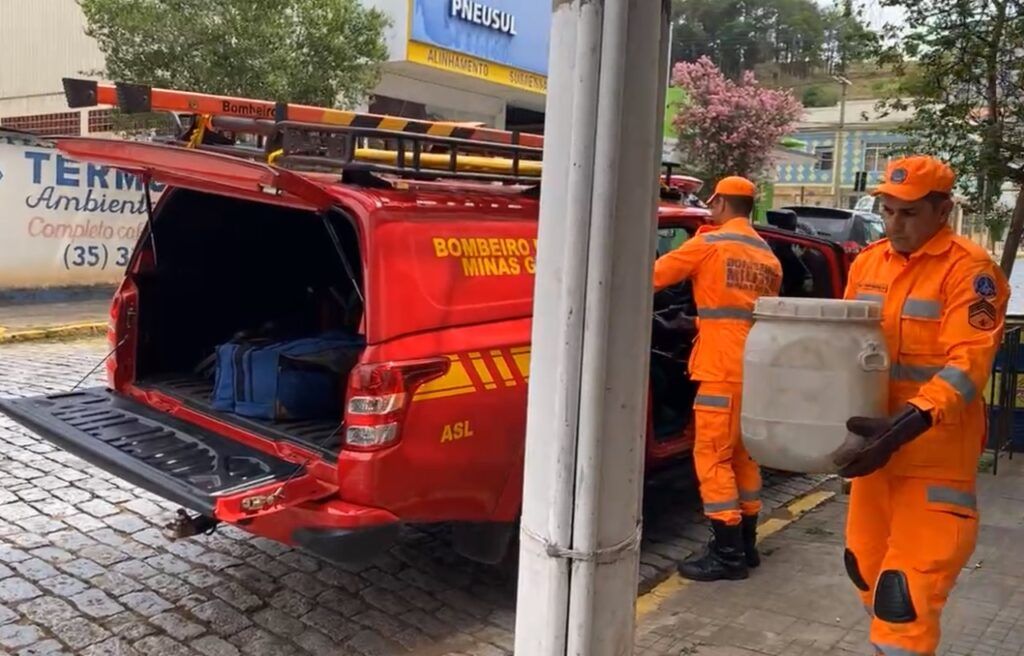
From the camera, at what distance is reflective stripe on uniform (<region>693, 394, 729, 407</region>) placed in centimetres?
434

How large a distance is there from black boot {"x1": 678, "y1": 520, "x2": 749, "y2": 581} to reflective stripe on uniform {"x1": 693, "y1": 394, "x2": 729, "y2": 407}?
21.2 inches

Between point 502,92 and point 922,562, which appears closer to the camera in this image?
point 922,562

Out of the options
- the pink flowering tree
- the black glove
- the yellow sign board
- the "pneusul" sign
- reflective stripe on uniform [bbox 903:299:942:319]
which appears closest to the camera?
the black glove

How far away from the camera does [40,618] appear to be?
12.5 ft

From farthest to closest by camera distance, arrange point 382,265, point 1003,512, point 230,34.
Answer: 1. point 230,34
2. point 1003,512
3. point 382,265

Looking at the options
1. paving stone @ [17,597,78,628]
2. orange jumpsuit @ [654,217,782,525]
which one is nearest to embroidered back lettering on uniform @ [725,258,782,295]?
orange jumpsuit @ [654,217,782,525]

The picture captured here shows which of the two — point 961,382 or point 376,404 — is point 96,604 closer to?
point 376,404

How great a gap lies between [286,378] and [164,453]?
582 mm

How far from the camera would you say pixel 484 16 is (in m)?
15.9

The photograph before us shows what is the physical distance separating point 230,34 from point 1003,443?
351 inches

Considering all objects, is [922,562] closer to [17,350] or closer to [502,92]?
[17,350]

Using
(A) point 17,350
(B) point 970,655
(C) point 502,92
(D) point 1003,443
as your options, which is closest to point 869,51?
(D) point 1003,443

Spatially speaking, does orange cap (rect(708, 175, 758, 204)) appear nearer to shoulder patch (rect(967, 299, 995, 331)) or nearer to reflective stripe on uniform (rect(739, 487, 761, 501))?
reflective stripe on uniform (rect(739, 487, 761, 501))

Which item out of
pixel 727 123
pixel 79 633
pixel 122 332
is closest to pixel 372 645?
pixel 79 633
